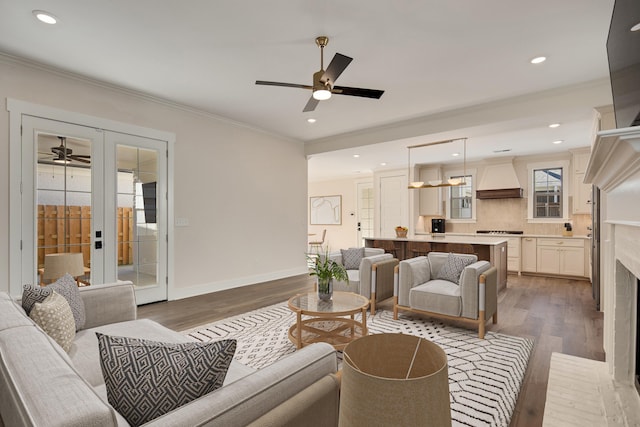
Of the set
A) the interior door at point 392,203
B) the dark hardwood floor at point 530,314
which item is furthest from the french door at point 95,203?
the interior door at point 392,203

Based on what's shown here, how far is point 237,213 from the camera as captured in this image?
546cm

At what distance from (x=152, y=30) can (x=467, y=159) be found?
6970 millimetres

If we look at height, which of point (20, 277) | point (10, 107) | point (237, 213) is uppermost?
point (10, 107)

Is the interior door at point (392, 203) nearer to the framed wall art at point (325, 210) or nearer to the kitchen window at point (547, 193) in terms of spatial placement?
the framed wall art at point (325, 210)

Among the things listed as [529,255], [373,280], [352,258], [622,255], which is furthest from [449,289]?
[529,255]

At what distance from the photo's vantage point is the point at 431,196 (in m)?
8.34

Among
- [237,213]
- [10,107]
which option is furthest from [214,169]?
[10,107]

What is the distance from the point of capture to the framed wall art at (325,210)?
34.8ft

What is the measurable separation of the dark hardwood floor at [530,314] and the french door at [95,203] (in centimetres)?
72

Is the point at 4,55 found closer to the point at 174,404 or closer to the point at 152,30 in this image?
the point at 152,30

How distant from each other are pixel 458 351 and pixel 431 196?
5.96 metres

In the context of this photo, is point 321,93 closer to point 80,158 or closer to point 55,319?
point 55,319

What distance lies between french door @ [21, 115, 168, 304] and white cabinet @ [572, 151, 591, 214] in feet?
24.3

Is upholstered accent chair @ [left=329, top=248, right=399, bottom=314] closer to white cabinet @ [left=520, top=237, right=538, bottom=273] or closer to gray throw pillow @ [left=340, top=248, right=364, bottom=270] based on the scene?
gray throw pillow @ [left=340, top=248, right=364, bottom=270]
